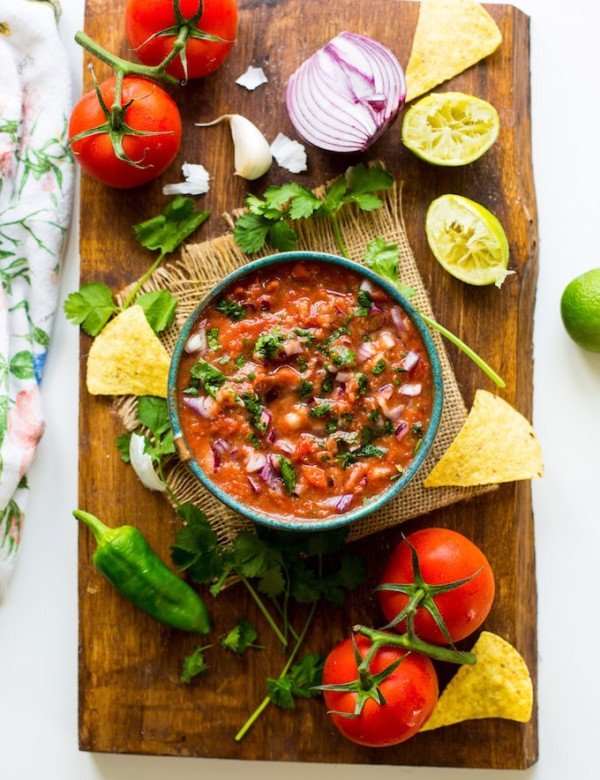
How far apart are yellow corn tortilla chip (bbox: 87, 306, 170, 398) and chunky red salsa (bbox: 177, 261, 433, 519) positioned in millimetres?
254

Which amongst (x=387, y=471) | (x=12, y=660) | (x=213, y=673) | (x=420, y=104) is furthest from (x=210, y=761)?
(x=420, y=104)

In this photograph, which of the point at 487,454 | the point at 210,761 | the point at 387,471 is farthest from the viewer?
the point at 210,761

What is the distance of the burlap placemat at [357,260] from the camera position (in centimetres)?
318

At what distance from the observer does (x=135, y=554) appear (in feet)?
10.4

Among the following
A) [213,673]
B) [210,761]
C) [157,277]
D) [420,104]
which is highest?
[420,104]

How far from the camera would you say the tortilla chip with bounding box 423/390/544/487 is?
312 cm

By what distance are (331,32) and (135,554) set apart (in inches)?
71.0

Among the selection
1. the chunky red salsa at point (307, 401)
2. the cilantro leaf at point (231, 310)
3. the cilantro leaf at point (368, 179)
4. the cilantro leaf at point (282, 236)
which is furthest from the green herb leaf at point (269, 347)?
the cilantro leaf at point (368, 179)

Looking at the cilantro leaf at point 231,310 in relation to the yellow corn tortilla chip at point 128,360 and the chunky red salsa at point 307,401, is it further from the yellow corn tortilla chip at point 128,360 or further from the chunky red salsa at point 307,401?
the yellow corn tortilla chip at point 128,360

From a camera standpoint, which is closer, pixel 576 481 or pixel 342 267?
pixel 342 267

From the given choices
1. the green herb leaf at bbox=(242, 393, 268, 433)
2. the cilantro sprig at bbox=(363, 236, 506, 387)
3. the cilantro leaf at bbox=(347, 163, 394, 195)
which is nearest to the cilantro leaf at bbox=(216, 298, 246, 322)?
the green herb leaf at bbox=(242, 393, 268, 433)

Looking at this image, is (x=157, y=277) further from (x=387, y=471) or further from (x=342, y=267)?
(x=387, y=471)

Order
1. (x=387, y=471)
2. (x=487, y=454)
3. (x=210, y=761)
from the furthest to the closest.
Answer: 1. (x=210, y=761)
2. (x=487, y=454)
3. (x=387, y=471)

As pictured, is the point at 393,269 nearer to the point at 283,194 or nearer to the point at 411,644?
the point at 283,194
